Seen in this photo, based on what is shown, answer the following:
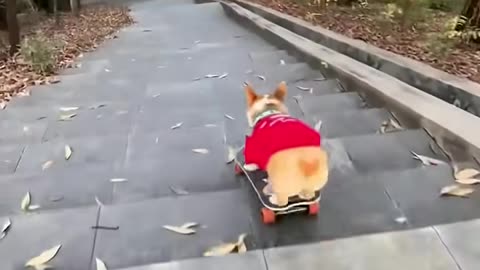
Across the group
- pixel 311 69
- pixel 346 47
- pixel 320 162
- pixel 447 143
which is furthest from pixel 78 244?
pixel 346 47

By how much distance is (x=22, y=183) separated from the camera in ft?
9.57

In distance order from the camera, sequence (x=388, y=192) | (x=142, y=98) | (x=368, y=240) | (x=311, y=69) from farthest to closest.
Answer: (x=311, y=69), (x=142, y=98), (x=388, y=192), (x=368, y=240)

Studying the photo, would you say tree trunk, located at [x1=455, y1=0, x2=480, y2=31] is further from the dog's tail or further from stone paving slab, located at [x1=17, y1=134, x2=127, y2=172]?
the dog's tail

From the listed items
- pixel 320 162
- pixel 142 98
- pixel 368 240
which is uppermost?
pixel 320 162

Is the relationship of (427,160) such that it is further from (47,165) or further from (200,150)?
(47,165)

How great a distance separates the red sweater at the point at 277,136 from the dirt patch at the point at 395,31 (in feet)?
9.41

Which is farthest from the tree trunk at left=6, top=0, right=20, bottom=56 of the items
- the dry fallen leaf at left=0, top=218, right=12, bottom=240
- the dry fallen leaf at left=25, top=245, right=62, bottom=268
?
→ the dry fallen leaf at left=25, top=245, right=62, bottom=268

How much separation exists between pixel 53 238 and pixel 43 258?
0.14 metres

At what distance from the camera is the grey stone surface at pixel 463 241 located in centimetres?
201

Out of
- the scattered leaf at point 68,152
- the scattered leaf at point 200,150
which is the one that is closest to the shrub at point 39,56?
the scattered leaf at point 68,152

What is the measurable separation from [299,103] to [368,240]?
2.04 meters

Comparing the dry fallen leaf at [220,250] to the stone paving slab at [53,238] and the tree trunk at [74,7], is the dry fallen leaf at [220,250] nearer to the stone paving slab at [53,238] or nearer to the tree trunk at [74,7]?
the stone paving slab at [53,238]

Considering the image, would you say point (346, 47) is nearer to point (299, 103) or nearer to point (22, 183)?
point (299, 103)

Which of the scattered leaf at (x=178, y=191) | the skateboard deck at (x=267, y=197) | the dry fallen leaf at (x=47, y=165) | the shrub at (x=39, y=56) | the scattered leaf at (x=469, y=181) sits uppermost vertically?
the scattered leaf at (x=469, y=181)
